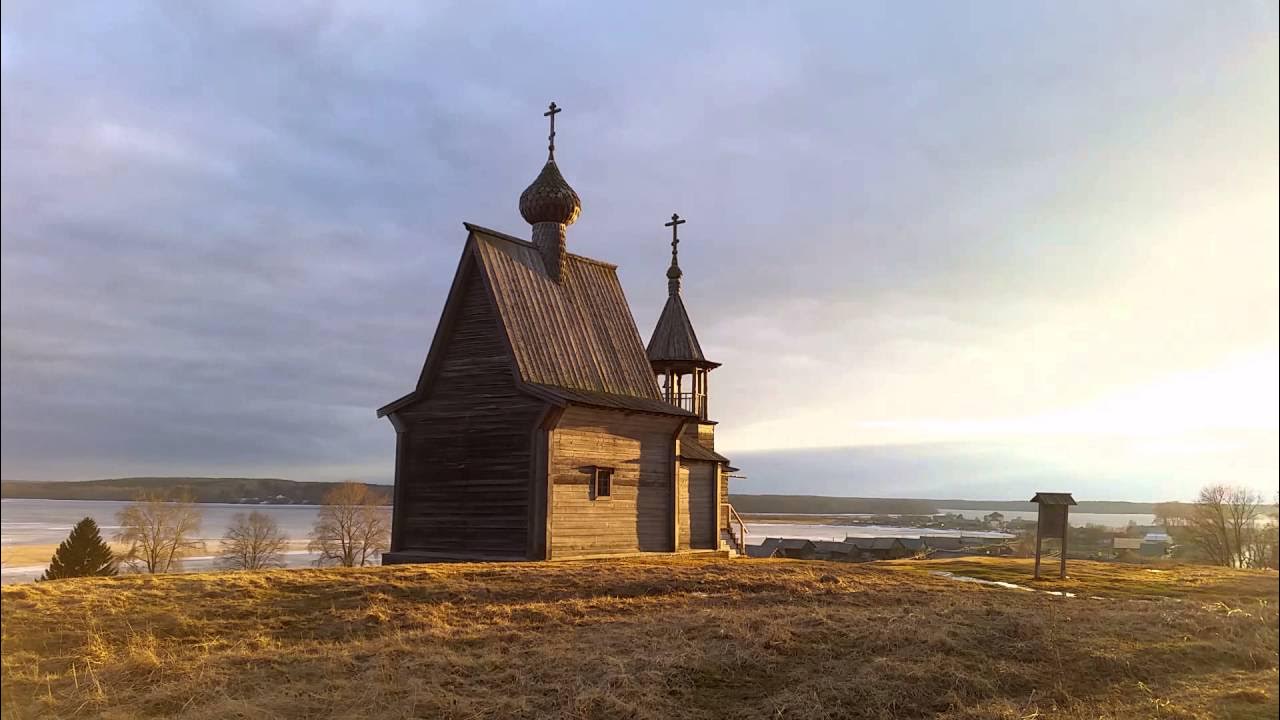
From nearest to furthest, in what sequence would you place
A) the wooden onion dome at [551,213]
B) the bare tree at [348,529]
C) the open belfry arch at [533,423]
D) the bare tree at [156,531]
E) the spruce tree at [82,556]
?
the open belfry arch at [533,423], the wooden onion dome at [551,213], the spruce tree at [82,556], the bare tree at [156,531], the bare tree at [348,529]

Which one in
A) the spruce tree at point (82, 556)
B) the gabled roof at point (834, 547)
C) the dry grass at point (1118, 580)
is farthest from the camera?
the gabled roof at point (834, 547)

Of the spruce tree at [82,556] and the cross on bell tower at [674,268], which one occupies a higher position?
the cross on bell tower at [674,268]

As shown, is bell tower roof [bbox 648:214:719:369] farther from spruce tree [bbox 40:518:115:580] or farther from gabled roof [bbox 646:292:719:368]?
spruce tree [bbox 40:518:115:580]

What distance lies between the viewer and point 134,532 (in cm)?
5694

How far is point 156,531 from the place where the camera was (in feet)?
189

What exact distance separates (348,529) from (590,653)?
6489 centimetres

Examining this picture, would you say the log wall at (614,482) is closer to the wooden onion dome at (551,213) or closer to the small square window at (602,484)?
the small square window at (602,484)

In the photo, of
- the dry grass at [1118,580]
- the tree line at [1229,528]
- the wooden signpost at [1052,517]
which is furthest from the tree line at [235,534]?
the tree line at [1229,528]

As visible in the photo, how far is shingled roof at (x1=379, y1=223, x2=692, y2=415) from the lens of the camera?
22.9 m

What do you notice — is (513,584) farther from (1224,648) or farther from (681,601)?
(1224,648)

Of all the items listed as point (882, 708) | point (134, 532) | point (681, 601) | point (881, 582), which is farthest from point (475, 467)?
point (134, 532)

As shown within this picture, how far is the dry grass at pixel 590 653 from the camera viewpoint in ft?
25.2

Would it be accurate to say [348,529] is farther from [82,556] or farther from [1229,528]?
[1229,528]

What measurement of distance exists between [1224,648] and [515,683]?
8956 mm
